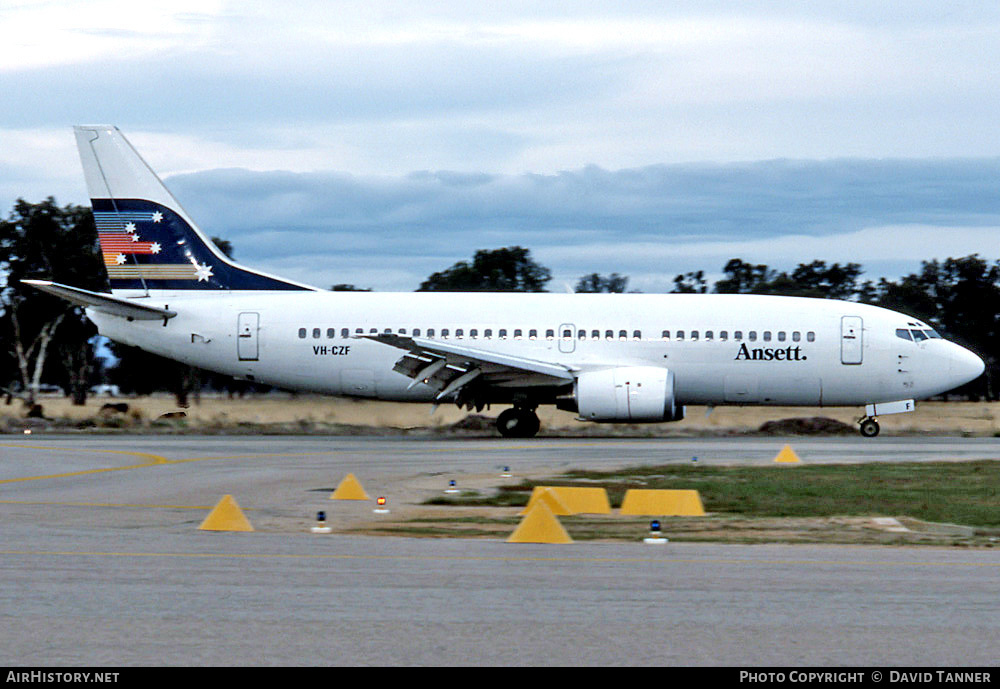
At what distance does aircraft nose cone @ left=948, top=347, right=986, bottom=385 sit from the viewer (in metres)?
33.1

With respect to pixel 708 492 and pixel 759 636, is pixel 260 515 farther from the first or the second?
pixel 759 636

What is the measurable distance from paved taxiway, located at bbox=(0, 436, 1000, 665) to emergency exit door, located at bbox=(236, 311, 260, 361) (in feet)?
54.7

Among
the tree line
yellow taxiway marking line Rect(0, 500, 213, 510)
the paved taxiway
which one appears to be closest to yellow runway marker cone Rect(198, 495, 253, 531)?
the paved taxiway

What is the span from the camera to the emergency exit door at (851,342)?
1291 inches

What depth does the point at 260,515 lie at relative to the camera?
15.4 metres

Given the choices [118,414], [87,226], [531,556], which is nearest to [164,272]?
[118,414]

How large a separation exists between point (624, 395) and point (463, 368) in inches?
160

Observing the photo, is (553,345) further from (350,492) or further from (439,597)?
(439,597)

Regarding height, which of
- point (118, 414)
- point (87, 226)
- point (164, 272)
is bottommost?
point (118, 414)

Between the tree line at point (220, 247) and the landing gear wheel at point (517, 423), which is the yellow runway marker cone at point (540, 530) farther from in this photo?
the tree line at point (220, 247)

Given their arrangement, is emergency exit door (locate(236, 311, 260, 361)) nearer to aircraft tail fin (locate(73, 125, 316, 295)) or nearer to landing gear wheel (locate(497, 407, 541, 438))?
aircraft tail fin (locate(73, 125, 316, 295))

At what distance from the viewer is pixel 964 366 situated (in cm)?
3312

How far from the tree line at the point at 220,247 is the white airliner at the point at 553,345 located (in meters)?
29.2
